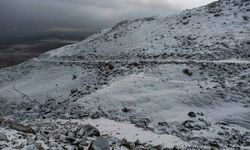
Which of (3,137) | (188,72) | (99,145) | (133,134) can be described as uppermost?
(188,72)

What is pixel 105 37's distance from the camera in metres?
50.8

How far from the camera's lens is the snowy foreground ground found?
15.7 metres

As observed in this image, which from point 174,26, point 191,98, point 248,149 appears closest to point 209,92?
point 191,98

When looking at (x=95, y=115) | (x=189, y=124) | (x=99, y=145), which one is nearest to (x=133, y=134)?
(x=189, y=124)

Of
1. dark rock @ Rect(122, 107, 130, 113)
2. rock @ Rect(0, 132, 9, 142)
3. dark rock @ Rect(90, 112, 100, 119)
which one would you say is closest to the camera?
rock @ Rect(0, 132, 9, 142)

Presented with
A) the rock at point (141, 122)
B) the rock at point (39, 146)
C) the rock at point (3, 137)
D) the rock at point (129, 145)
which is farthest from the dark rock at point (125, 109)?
the rock at point (3, 137)

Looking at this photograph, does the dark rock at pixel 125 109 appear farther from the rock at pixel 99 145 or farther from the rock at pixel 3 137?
the rock at pixel 3 137

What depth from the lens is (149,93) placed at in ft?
77.2

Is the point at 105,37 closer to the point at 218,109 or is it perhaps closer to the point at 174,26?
the point at 174,26

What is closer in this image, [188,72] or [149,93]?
[149,93]

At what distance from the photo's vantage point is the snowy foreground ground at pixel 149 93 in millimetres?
15711

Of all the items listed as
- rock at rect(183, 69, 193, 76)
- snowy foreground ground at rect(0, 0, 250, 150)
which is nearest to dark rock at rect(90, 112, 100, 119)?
snowy foreground ground at rect(0, 0, 250, 150)

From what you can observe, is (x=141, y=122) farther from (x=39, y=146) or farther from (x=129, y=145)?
(x=39, y=146)

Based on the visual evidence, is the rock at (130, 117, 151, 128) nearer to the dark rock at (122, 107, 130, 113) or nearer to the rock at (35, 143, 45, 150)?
the dark rock at (122, 107, 130, 113)
